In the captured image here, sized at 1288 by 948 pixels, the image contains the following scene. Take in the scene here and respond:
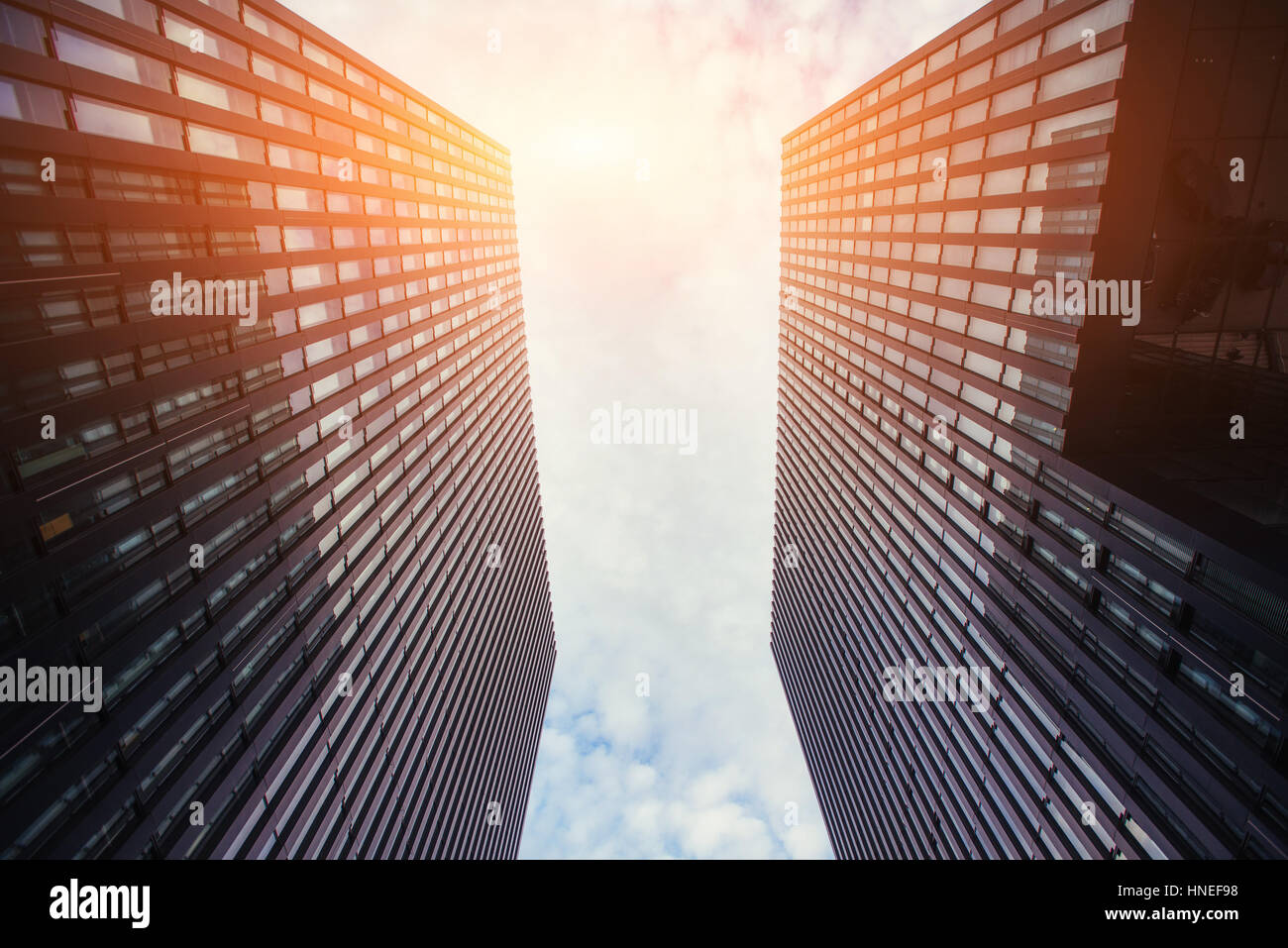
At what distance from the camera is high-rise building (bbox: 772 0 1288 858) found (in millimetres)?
15945

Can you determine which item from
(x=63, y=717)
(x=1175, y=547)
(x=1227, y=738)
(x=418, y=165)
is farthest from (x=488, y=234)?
(x=1227, y=738)

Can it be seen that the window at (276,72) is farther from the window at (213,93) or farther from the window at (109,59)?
the window at (109,59)

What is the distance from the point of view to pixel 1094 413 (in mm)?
19234

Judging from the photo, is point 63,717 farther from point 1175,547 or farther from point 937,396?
point 937,396

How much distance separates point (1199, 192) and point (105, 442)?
31315mm

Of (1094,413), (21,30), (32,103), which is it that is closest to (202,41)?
(21,30)

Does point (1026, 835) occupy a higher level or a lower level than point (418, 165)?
lower

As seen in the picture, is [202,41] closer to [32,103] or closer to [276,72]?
[276,72]

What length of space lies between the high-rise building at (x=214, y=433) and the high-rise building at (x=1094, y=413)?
27.5 m

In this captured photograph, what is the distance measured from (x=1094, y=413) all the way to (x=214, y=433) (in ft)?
95.7

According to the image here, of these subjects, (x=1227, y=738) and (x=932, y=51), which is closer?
(x=1227, y=738)

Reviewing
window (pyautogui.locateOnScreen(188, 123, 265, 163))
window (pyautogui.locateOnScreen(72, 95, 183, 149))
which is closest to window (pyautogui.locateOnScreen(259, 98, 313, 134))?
window (pyautogui.locateOnScreen(188, 123, 265, 163))

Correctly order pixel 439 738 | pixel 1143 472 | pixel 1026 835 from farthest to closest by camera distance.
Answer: pixel 439 738
pixel 1026 835
pixel 1143 472

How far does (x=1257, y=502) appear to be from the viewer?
16359 mm
